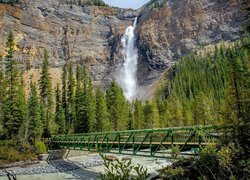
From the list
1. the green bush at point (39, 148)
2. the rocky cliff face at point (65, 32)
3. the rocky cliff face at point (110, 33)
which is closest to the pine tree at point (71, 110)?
the green bush at point (39, 148)

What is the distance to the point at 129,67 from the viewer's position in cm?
11875

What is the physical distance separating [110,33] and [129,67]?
2415 centimetres

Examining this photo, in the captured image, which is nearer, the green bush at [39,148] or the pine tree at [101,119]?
the green bush at [39,148]

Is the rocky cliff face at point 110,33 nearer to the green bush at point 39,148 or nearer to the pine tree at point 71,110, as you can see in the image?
the pine tree at point 71,110

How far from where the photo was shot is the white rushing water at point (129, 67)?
4361 inches

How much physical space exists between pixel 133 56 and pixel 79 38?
88.9 feet

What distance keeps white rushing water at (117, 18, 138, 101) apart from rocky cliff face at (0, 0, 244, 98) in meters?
2.55

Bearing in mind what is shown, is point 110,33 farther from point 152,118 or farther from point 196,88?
point 152,118

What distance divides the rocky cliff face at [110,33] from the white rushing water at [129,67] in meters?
2.55

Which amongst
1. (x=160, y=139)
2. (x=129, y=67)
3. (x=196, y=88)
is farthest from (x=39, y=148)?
(x=129, y=67)

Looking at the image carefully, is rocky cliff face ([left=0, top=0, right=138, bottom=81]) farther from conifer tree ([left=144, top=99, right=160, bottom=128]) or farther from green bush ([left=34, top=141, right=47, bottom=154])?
green bush ([left=34, top=141, right=47, bottom=154])

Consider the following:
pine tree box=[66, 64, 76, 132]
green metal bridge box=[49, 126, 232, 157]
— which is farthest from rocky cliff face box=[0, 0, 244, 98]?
green metal bridge box=[49, 126, 232, 157]

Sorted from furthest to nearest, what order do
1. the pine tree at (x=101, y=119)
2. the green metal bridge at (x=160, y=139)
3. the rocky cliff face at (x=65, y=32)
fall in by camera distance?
the rocky cliff face at (x=65, y=32) → the pine tree at (x=101, y=119) → the green metal bridge at (x=160, y=139)

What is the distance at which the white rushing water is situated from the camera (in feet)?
363
